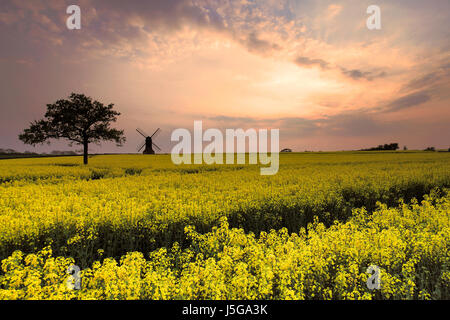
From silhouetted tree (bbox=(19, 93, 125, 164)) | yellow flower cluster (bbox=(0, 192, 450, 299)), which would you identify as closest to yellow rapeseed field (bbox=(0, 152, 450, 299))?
yellow flower cluster (bbox=(0, 192, 450, 299))

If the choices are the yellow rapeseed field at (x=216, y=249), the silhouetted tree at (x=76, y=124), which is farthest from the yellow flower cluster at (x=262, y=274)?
the silhouetted tree at (x=76, y=124)

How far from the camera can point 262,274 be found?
3475 millimetres

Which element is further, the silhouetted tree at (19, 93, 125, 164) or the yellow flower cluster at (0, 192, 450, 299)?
the silhouetted tree at (19, 93, 125, 164)

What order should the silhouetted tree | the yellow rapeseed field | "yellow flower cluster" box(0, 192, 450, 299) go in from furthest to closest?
1. the silhouetted tree
2. the yellow rapeseed field
3. "yellow flower cluster" box(0, 192, 450, 299)

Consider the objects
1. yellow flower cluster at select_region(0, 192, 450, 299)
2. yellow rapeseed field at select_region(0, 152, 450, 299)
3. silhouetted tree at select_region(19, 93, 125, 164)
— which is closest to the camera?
yellow flower cluster at select_region(0, 192, 450, 299)

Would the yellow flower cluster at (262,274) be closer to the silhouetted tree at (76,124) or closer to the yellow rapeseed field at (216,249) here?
the yellow rapeseed field at (216,249)

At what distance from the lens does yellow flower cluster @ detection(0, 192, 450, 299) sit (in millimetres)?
3361

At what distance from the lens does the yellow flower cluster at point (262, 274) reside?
3361 mm

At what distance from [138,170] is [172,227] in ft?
66.3

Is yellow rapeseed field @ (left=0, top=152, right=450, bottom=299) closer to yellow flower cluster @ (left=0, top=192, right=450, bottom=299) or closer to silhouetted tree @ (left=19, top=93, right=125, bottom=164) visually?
yellow flower cluster @ (left=0, top=192, right=450, bottom=299)
